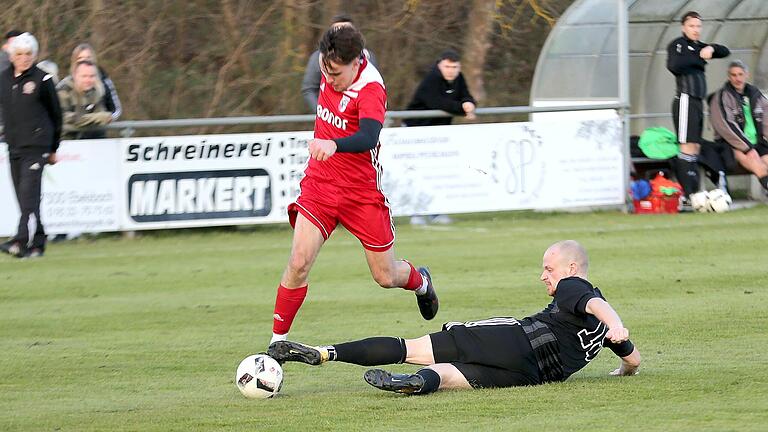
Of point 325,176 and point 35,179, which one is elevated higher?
point 325,176

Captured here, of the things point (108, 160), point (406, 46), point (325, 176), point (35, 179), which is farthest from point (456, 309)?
point (406, 46)

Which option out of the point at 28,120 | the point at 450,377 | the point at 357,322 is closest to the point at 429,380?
the point at 450,377

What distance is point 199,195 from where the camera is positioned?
47.3ft

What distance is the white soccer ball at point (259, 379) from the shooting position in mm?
6266

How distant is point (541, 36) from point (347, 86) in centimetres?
1782

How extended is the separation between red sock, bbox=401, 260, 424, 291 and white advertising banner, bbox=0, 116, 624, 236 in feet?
22.0

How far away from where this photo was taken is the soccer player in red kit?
6.80 m

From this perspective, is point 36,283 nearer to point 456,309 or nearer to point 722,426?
point 456,309

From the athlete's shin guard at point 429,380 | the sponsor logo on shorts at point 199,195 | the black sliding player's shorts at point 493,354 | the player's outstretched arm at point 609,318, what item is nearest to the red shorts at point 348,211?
the black sliding player's shorts at point 493,354

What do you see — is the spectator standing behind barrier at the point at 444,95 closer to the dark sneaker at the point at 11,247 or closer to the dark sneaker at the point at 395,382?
the dark sneaker at the point at 11,247

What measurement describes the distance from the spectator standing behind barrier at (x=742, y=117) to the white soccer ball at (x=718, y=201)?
0.54m

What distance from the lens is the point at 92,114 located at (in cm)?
1401

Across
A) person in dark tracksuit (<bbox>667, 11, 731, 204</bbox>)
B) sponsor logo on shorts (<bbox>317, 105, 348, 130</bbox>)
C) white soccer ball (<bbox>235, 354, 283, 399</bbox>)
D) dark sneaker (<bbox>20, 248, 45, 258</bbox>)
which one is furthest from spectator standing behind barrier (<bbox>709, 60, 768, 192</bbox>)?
white soccer ball (<bbox>235, 354, 283, 399</bbox>)

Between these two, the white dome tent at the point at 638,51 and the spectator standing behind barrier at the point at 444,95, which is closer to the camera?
the spectator standing behind barrier at the point at 444,95
